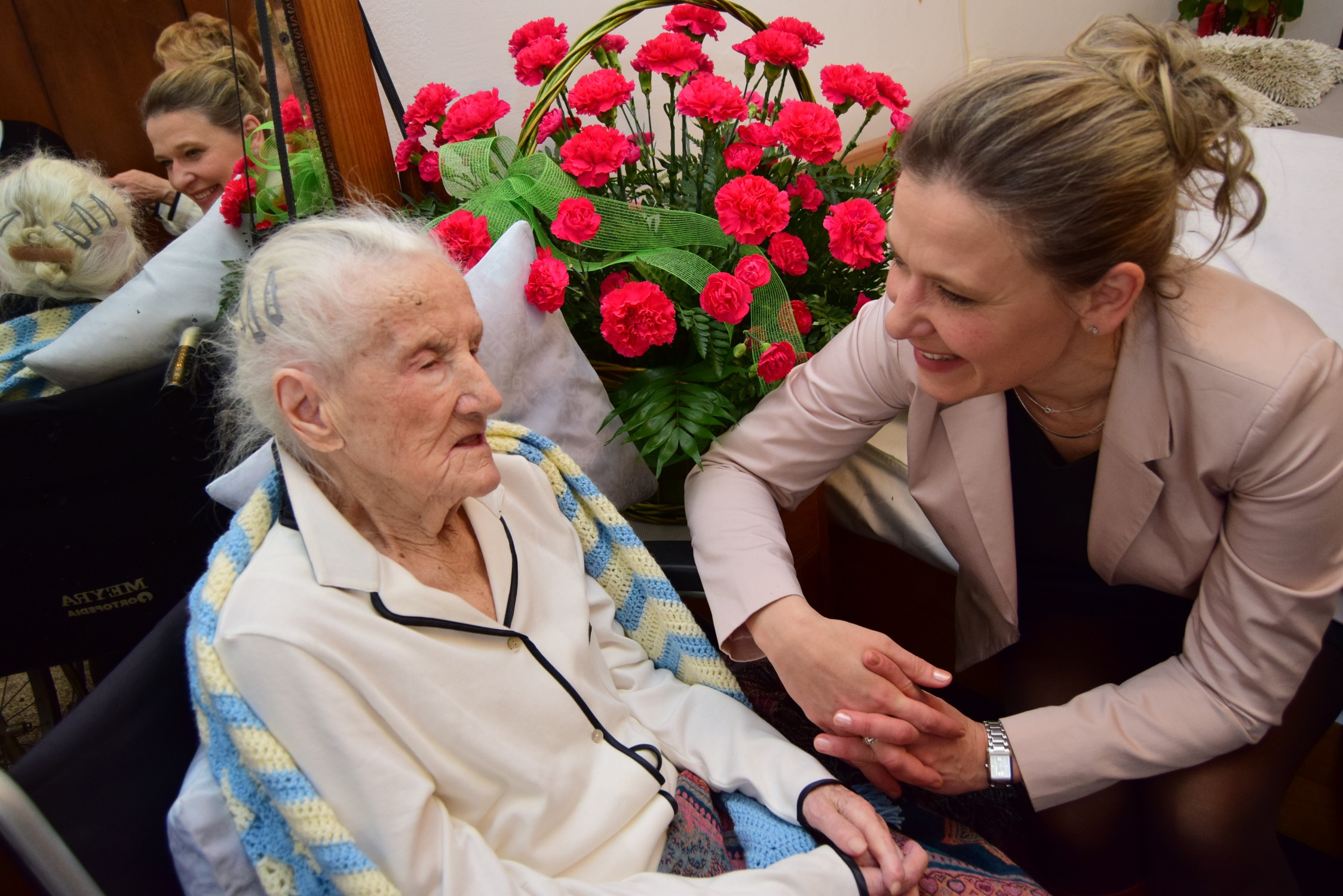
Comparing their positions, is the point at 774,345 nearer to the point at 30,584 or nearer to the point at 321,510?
the point at 321,510

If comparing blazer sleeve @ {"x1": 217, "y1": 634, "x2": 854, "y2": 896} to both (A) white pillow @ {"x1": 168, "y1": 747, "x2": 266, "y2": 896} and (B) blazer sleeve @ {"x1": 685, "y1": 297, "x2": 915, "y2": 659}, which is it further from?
(B) blazer sleeve @ {"x1": 685, "y1": 297, "x2": 915, "y2": 659}

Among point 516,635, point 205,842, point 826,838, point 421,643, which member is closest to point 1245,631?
point 826,838

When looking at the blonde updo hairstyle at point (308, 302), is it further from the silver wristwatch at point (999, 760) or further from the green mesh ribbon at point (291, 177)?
the silver wristwatch at point (999, 760)

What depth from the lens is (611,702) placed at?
1252 millimetres

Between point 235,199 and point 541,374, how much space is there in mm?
580

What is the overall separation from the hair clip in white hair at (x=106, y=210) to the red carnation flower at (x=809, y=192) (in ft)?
3.58

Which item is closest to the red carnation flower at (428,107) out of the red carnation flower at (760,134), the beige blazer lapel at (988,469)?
the red carnation flower at (760,134)

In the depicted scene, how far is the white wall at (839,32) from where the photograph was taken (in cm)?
198

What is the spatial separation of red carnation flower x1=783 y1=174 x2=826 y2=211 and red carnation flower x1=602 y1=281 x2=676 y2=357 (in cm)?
34

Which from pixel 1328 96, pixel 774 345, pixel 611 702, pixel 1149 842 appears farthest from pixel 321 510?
pixel 1328 96

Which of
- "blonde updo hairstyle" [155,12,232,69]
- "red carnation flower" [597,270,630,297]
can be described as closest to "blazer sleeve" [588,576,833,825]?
"red carnation flower" [597,270,630,297]

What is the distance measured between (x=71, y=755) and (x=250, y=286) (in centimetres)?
53

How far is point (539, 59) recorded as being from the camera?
1621 mm

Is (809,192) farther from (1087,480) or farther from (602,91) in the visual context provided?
(1087,480)
